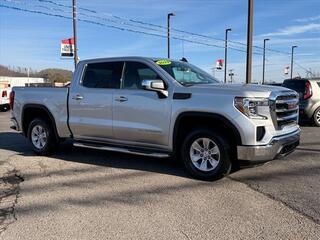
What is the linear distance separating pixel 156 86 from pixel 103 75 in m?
1.56

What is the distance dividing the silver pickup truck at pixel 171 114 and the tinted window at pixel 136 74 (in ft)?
0.06

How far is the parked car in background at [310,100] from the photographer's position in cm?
1364

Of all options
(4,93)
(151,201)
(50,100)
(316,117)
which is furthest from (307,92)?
(4,93)

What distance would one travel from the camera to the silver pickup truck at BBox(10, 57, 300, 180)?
629 centimetres

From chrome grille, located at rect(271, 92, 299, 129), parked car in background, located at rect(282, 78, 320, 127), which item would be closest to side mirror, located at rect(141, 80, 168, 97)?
chrome grille, located at rect(271, 92, 299, 129)

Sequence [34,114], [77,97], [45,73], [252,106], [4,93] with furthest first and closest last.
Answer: [45,73] < [4,93] < [34,114] < [77,97] < [252,106]

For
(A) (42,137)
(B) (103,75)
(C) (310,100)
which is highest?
(B) (103,75)

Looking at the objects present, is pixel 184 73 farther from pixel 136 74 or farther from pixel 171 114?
pixel 171 114

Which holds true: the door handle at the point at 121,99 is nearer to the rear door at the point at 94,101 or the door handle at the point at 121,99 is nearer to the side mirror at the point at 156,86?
the rear door at the point at 94,101

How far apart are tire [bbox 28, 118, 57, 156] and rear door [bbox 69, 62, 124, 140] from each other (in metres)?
Answer: 0.75

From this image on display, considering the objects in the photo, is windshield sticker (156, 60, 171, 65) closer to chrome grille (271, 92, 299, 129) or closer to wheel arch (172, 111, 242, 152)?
wheel arch (172, 111, 242, 152)

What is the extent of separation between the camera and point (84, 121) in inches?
321

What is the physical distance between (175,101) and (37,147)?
3710 millimetres

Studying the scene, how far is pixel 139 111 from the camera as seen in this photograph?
7273 mm
